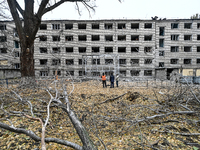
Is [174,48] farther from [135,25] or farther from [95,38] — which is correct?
[95,38]

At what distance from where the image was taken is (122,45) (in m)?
28.0

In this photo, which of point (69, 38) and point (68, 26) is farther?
point (68, 26)

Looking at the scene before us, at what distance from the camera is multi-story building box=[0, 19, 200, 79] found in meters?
27.2

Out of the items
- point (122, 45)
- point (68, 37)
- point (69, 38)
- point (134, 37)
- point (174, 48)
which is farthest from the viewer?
point (134, 37)

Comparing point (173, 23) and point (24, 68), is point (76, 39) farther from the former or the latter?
point (173, 23)

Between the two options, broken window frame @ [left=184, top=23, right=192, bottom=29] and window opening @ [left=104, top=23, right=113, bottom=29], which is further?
broken window frame @ [left=184, top=23, right=192, bottom=29]

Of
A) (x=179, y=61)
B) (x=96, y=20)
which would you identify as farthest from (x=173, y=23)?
Result: (x=96, y=20)

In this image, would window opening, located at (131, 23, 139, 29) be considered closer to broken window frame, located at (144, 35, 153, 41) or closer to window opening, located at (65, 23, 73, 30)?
broken window frame, located at (144, 35, 153, 41)

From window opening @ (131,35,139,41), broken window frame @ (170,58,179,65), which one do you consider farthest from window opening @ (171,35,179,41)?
window opening @ (131,35,139,41)

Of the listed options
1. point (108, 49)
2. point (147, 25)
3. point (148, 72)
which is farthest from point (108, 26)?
point (148, 72)

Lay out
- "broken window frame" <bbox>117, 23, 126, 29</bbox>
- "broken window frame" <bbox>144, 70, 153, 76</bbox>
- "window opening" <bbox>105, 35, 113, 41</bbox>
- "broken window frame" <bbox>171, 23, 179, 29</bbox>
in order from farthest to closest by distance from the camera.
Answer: "window opening" <bbox>105, 35, 113, 41</bbox> → "broken window frame" <bbox>117, 23, 126, 29</bbox> → "broken window frame" <bbox>171, 23, 179, 29</bbox> → "broken window frame" <bbox>144, 70, 153, 76</bbox>

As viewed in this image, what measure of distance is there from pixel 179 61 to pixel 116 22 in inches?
764

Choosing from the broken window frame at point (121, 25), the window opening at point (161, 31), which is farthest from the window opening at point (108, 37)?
the window opening at point (161, 31)

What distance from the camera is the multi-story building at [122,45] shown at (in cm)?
2719
